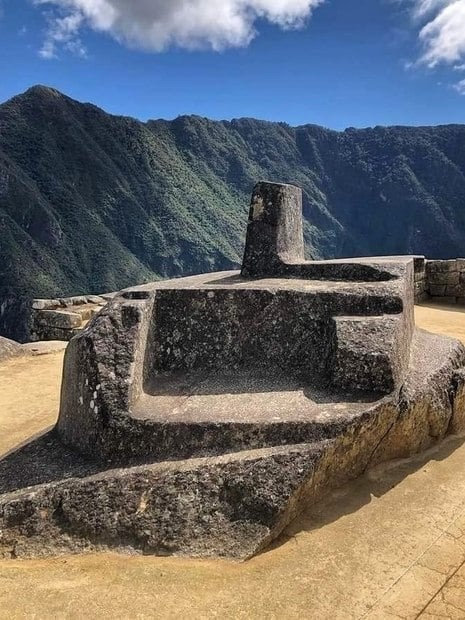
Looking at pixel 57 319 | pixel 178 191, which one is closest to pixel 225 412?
pixel 57 319

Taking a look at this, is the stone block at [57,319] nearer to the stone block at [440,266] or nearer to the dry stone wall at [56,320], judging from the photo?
the dry stone wall at [56,320]

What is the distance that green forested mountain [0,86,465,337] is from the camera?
49.4 metres

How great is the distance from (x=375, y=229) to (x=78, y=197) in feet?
143

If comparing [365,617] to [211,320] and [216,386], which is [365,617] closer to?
[216,386]

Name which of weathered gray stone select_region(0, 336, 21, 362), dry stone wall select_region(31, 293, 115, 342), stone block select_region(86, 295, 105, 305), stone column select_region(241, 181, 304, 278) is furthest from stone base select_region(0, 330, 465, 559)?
stone block select_region(86, 295, 105, 305)

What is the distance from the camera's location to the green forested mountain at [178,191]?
4944cm

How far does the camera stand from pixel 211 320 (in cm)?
429

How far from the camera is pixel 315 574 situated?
106 inches

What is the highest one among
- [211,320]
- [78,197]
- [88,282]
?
[78,197]

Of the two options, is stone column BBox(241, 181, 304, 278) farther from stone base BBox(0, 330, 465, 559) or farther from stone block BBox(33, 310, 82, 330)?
stone block BBox(33, 310, 82, 330)

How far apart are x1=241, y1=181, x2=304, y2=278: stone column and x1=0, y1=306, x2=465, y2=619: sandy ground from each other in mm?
2590

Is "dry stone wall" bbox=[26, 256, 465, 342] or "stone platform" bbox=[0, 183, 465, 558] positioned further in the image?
"dry stone wall" bbox=[26, 256, 465, 342]

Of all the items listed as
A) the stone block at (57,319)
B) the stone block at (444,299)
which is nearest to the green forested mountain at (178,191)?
the stone block at (57,319)

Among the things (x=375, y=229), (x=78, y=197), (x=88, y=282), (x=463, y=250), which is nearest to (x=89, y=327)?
(x=88, y=282)
